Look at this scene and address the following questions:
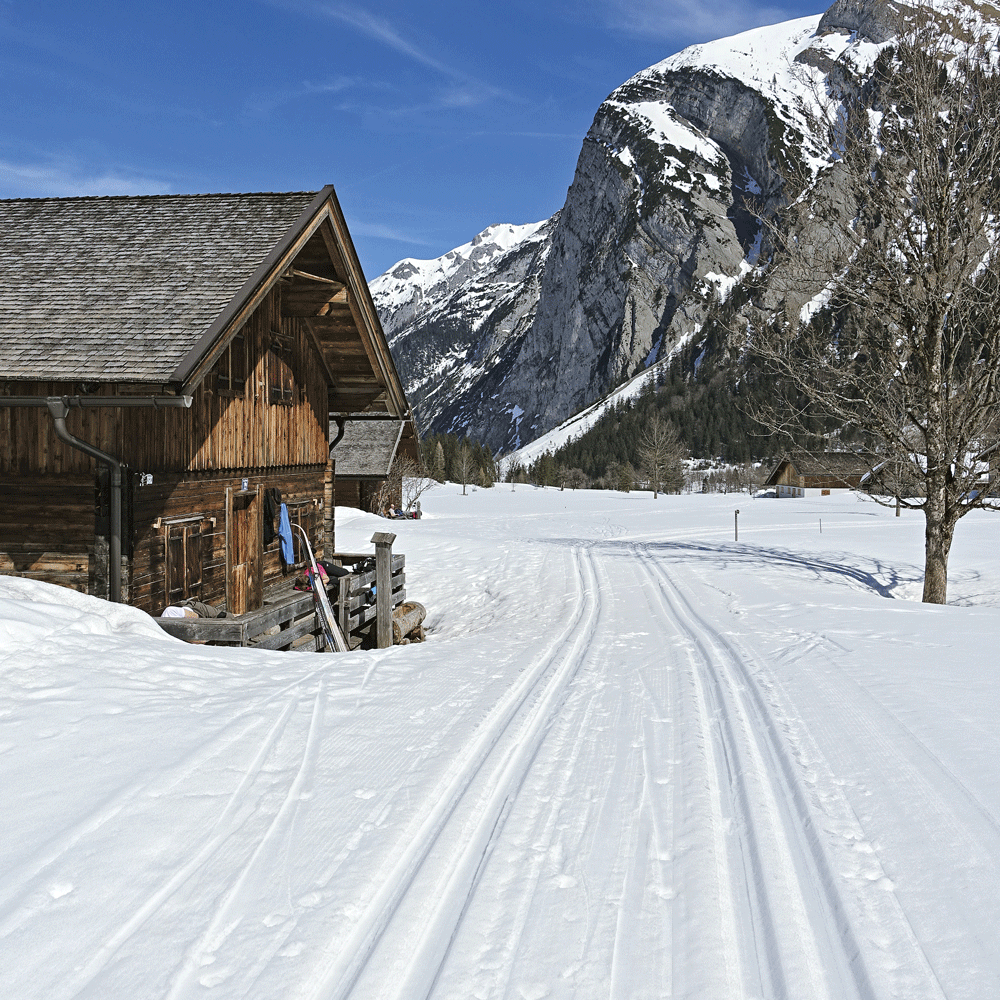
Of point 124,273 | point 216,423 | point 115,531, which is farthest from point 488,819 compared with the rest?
point 124,273

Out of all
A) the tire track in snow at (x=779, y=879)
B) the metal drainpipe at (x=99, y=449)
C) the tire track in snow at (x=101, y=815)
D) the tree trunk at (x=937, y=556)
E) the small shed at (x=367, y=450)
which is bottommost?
the tire track in snow at (x=779, y=879)

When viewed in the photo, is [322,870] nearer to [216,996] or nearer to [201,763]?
[216,996]

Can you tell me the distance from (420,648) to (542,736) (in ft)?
11.7

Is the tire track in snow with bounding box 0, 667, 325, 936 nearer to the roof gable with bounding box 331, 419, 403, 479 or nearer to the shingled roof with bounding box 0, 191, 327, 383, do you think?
the shingled roof with bounding box 0, 191, 327, 383

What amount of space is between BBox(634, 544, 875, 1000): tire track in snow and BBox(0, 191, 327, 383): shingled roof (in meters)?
7.19

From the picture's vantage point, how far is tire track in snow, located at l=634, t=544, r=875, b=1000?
3.38m

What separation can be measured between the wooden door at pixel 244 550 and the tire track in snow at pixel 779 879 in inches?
341

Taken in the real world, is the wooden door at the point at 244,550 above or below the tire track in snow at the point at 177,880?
above

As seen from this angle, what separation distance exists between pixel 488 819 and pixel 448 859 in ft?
1.81

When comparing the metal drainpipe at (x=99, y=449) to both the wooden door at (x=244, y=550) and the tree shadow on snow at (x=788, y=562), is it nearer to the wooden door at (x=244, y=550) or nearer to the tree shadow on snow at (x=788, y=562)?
the wooden door at (x=244, y=550)

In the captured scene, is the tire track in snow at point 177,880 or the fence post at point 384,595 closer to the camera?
the tire track in snow at point 177,880

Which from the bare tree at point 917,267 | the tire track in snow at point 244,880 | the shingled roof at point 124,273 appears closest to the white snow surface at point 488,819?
the tire track in snow at point 244,880

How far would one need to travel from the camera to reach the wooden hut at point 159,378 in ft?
30.0

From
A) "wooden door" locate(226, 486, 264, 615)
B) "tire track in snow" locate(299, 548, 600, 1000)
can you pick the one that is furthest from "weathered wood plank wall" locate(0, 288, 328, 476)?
"tire track in snow" locate(299, 548, 600, 1000)
